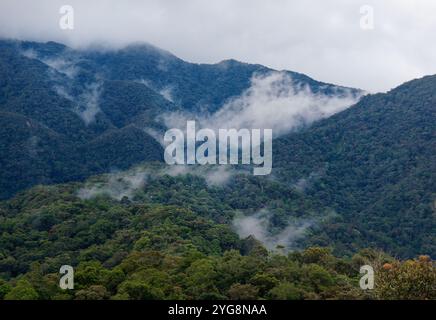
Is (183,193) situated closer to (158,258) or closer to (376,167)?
(376,167)

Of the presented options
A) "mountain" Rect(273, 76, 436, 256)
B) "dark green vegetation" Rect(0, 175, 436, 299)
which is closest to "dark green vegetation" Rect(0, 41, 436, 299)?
"dark green vegetation" Rect(0, 175, 436, 299)

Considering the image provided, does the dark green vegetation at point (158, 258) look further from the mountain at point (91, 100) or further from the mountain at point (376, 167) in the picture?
the mountain at point (91, 100)

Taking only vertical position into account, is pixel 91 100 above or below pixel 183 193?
above

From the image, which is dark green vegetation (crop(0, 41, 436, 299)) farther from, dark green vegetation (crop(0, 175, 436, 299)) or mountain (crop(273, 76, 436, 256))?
mountain (crop(273, 76, 436, 256))

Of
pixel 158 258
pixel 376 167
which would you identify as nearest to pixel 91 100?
pixel 376 167

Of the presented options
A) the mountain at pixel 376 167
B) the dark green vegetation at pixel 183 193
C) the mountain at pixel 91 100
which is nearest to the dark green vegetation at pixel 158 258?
the dark green vegetation at pixel 183 193

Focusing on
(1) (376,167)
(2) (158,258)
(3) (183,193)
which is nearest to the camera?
(2) (158,258)

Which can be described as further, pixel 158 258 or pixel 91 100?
pixel 91 100
